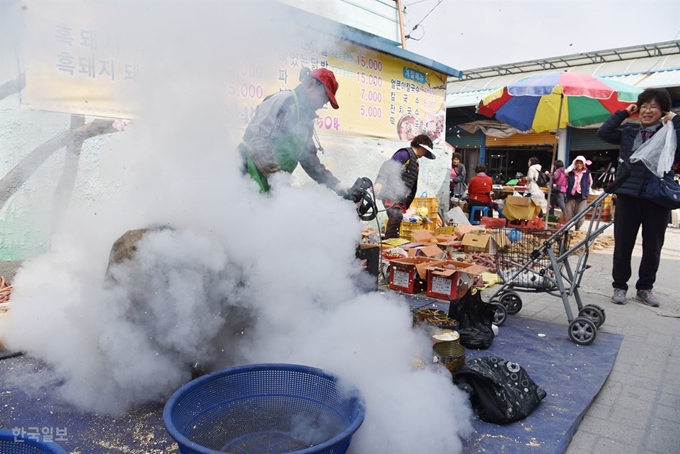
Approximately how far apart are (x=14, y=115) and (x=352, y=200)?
11.4 feet

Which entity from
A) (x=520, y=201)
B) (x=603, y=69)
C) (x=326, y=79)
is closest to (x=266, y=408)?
(x=326, y=79)

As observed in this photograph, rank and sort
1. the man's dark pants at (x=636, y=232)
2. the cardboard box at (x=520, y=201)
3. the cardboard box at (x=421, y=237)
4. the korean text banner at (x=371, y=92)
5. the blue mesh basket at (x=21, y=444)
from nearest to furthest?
Answer: the blue mesh basket at (x=21, y=444) < the man's dark pants at (x=636, y=232) < the korean text banner at (x=371, y=92) < the cardboard box at (x=421, y=237) < the cardboard box at (x=520, y=201)

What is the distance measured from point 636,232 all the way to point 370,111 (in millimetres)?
4749

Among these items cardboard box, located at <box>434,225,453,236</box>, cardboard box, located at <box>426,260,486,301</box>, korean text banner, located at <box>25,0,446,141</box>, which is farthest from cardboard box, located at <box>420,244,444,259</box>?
korean text banner, located at <box>25,0,446,141</box>

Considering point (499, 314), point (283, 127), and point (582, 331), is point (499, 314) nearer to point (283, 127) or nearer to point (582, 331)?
point (582, 331)

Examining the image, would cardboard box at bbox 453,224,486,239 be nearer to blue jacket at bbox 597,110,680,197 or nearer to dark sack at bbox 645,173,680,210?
blue jacket at bbox 597,110,680,197

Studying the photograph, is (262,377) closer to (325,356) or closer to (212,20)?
(325,356)

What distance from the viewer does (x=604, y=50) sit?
49.5 feet

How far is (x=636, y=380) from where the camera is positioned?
3.21m

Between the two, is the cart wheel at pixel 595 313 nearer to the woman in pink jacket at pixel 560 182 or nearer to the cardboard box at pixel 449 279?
the cardboard box at pixel 449 279

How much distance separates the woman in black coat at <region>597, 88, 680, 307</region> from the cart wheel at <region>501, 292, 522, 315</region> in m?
1.39

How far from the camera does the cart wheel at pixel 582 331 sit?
3.70 meters

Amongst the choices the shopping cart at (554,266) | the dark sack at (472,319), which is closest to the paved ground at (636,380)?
the shopping cart at (554,266)

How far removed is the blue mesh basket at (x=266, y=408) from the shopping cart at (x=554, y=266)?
263 cm
